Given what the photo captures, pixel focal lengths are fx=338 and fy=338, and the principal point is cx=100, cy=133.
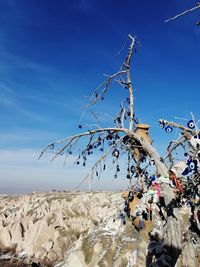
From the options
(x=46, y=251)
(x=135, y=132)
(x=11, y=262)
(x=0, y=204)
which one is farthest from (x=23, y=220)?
(x=135, y=132)

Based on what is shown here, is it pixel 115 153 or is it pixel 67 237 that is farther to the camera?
pixel 67 237

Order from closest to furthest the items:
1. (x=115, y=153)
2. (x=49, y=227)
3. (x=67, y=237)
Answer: (x=115, y=153), (x=67, y=237), (x=49, y=227)

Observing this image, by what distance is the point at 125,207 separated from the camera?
26.6 feet

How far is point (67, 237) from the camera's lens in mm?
52219

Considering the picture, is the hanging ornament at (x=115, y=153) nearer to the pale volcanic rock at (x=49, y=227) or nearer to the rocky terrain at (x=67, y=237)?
the rocky terrain at (x=67, y=237)

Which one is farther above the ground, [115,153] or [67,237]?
[115,153]

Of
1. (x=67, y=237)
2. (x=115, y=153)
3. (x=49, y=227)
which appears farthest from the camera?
(x=49, y=227)

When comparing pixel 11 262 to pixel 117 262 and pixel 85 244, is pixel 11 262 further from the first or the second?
pixel 117 262

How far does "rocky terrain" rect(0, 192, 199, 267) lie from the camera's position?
22.3 metres

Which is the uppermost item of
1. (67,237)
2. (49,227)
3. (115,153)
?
(115,153)

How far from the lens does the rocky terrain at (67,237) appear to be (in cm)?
2231

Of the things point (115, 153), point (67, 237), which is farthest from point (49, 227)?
point (115, 153)

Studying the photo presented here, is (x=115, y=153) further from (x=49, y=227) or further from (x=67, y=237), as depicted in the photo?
(x=49, y=227)

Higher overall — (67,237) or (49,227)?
(49,227)
